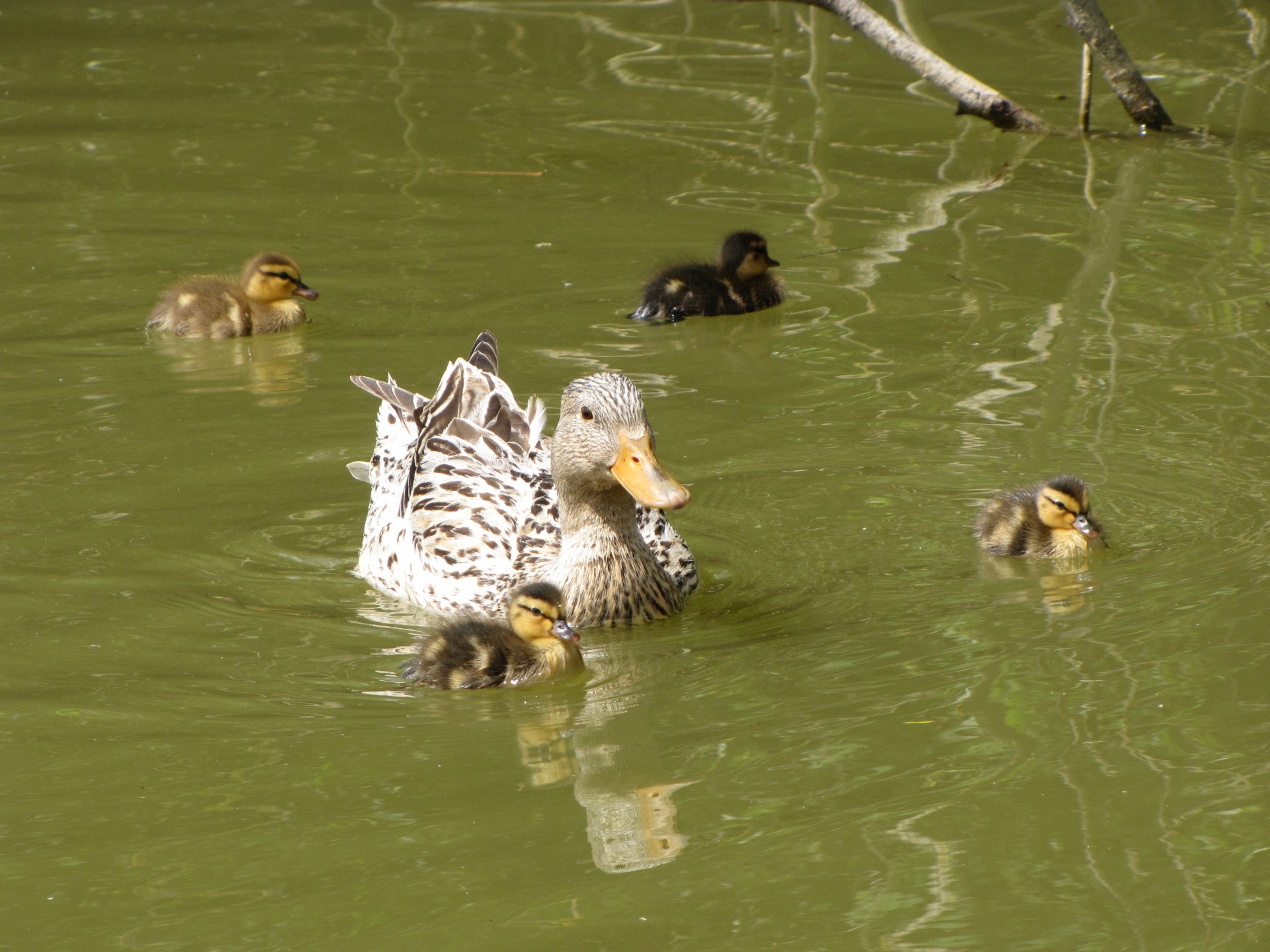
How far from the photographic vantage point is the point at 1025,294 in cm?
731

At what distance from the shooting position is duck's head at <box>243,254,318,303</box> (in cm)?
724

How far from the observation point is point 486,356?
5.72 meters

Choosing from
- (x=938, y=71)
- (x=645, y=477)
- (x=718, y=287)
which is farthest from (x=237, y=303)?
(x=938, y=71)

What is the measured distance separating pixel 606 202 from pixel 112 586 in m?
4.70

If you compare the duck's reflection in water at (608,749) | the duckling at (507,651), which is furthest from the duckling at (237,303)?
the duckling at (507,651)

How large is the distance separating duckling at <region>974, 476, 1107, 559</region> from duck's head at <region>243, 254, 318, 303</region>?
11.1ft

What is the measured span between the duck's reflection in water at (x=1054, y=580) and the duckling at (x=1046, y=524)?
0.03 m

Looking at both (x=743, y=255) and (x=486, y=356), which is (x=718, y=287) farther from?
(x=486, y=356)

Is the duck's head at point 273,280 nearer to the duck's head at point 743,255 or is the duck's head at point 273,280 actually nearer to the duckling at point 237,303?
the duckling at point 237,303

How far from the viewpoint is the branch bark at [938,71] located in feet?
31.0

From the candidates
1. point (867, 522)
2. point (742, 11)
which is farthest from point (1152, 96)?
point (867, 522)

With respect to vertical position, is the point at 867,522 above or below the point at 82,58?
below

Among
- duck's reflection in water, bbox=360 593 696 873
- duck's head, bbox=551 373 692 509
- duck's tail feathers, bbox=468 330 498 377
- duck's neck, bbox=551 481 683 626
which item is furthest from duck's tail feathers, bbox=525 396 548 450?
duck's reflection in water, bbox=360 593 696 873

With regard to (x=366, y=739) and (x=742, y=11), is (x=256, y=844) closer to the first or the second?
(x=366, y=739)
